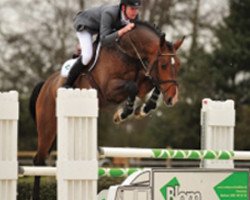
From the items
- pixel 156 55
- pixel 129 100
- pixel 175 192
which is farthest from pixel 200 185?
pixel 156 55

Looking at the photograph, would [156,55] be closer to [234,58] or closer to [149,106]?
[149,106]

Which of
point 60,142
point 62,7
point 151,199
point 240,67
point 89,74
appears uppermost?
point 62,7

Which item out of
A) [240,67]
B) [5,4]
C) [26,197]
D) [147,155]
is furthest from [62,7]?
[147,155]

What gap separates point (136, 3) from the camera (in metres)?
7.57

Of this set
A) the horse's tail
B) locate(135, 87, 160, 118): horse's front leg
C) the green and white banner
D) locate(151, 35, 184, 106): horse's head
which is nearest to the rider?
locate(151, 35, 184, 106): horse's head

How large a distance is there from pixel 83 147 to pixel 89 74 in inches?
121

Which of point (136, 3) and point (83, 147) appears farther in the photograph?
point (136, 3)

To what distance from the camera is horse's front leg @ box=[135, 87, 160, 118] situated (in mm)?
7676

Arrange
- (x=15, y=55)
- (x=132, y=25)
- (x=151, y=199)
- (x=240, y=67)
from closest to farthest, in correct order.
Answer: (x=151, y=199), (x=132, y=25), (x=240, y=67), (x=15, y=55)

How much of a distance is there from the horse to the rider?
11 centimetres

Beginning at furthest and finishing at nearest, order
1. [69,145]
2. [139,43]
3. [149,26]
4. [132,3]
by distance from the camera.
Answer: [149,26] < [139,43] < [132,3] < [69,145]

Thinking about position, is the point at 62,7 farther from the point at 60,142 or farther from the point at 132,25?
the point at 60,142

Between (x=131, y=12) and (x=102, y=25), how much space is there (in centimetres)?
30

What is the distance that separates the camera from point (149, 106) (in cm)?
768
